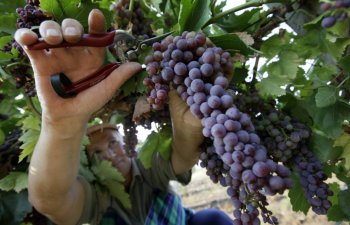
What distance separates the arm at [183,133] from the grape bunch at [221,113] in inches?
4.1

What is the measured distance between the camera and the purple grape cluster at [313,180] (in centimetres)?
79

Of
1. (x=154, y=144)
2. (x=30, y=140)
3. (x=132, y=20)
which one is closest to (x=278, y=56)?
(x=132, y=20)

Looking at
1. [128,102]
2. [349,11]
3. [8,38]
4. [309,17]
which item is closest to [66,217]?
[128,102]

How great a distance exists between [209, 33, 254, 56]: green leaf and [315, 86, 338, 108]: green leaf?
0.20 meters

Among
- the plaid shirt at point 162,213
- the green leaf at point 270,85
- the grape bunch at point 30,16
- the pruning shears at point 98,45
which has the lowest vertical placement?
the plaid shirt at point 162,213

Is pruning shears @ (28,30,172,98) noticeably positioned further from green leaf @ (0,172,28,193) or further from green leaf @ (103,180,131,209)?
green leaf @ (103,180,131,209)

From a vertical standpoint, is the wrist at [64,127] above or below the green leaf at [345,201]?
above

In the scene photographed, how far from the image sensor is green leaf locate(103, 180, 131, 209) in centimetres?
147

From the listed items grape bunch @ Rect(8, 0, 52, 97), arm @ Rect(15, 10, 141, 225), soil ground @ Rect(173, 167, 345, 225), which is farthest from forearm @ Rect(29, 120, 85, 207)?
soil ground @ Rect(173, 167, 345, 225)

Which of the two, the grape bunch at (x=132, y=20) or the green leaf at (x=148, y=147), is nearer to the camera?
the grape bunch at (x=132, y=20)

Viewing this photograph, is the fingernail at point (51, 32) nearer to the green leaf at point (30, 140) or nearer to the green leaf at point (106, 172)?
the green leaf at point (30, 140)

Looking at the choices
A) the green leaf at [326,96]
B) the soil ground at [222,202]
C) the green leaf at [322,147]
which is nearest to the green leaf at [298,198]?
the green leaf at [322,147]

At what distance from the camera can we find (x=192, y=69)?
2.11 ft

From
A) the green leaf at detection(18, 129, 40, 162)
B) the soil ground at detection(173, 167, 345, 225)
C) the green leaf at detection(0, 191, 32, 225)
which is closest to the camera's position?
the green leaf at detection(18, 129, 40, 162)
